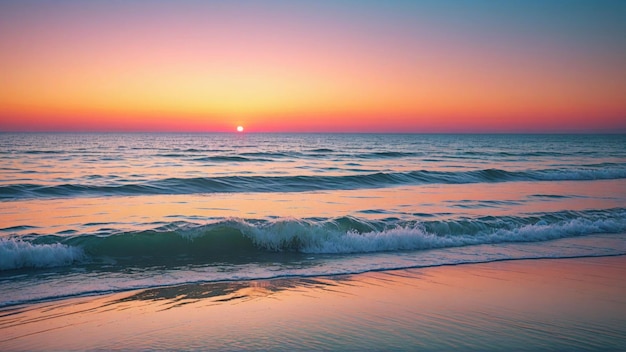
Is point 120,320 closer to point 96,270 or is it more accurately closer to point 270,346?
point 270,346

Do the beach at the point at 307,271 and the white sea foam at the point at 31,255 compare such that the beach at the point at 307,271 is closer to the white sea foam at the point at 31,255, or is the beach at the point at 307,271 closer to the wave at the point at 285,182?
the white sea foam at the point at 31,255

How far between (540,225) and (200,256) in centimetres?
945

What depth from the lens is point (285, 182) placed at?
A: 25016 millimetres

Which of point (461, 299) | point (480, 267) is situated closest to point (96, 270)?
point (461, 299)

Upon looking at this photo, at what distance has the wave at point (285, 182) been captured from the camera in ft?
66.7

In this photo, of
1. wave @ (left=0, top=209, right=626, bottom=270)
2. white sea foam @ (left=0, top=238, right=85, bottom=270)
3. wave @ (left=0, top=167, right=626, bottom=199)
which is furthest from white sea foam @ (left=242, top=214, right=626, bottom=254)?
wave @ (left=0, top=167, right=626, bottom=199)

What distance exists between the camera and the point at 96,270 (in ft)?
32.2

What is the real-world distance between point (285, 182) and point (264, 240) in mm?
12878

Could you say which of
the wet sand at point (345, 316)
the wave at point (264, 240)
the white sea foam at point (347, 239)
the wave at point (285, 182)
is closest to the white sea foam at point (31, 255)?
the wave at point (264, 240)

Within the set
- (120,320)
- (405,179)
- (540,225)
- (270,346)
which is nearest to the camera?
(270,346)

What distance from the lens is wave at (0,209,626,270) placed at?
1051cm

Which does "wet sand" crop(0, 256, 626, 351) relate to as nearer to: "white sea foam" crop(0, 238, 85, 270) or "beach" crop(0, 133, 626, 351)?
"beach" crop(0, 133, 626, 351)

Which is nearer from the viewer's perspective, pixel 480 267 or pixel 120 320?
pixel 120 320

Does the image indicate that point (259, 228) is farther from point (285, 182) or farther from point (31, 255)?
point (285, 182)
